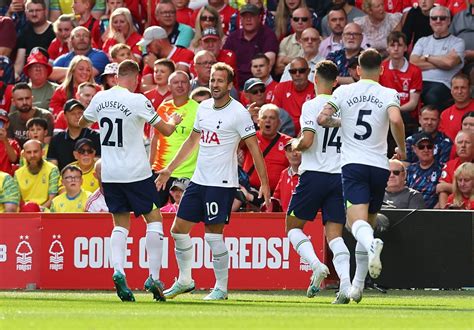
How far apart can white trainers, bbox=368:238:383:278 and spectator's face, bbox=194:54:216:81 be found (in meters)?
7.84

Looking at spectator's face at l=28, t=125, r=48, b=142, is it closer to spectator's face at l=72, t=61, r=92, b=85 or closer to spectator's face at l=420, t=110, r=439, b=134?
spectator's face at l=72, t=61, r=92, b=85

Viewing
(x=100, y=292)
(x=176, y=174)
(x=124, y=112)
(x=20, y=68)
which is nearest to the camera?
(x=124, y=112)

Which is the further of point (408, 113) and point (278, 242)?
point (408, 113)

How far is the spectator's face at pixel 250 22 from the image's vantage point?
2095cm

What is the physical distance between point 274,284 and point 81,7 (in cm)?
856

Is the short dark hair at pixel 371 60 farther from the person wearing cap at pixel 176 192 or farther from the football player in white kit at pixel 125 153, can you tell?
the person wearing cap at pixel 176 192

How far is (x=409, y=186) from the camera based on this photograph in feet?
59.9

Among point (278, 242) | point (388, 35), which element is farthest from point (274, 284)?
point (388, 35)

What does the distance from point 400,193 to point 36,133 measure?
576cm

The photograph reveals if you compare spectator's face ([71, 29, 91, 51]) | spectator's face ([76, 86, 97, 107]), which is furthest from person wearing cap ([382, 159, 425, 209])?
spectator's face ([71, 29, 91, 51])

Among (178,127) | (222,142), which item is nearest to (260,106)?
(178,127)

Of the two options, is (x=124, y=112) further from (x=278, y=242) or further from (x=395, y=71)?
(x=395, y=71)

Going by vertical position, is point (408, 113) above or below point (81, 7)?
below

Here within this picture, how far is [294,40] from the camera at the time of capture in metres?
21.1
